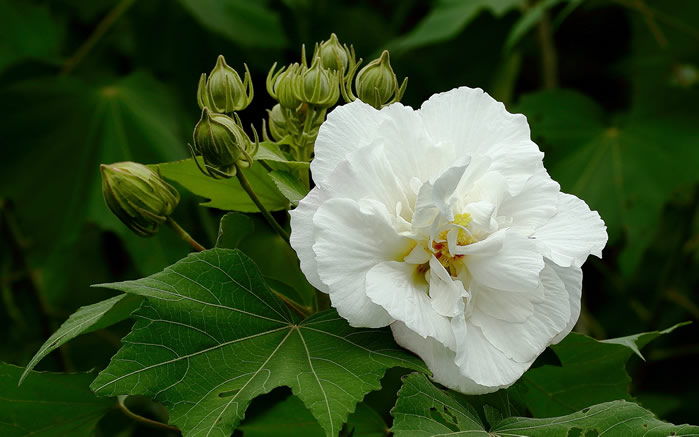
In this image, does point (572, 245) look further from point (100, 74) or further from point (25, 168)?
point (100, 74)

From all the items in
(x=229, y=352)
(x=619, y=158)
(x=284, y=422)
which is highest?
(x=229, y=352)

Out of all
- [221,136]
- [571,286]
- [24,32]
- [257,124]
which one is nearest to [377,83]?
[221,136]

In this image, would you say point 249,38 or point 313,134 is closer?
point 313,134

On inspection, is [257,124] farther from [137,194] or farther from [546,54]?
[137,194]

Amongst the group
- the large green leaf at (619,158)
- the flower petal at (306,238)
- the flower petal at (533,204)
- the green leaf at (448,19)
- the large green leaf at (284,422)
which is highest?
the flower petal at (306,238)

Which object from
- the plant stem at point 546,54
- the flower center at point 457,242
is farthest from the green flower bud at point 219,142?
the plant stem at point 546,54

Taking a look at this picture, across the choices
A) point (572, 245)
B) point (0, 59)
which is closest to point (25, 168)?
point (0, 59)

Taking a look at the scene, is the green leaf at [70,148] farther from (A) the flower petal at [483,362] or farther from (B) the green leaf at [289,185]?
(A) the flower petal at [483,362]
